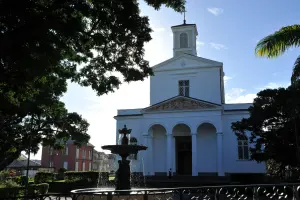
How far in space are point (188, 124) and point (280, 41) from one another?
23.2m

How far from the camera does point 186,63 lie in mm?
37469

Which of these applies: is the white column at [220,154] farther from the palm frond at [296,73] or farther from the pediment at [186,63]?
the palm frond at [296,73]

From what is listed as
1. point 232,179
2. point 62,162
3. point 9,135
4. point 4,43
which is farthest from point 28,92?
point 62,162

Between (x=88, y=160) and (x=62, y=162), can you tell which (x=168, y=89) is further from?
(x=88, y=160)

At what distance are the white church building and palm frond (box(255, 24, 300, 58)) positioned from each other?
72.6 feet

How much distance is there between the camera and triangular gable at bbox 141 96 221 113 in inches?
1287

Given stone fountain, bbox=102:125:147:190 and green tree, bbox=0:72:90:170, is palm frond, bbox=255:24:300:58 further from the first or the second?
green tree, bbox=0:72:90:170

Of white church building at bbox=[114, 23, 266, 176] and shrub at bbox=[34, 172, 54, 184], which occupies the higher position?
white church building at bbox=[114, 23, 266, 176]

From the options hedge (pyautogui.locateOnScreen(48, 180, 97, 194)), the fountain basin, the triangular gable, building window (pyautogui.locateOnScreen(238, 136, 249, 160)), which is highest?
the triangular gable

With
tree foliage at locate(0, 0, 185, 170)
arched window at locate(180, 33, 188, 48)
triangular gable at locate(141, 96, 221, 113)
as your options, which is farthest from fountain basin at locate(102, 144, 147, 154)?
arched window at locate(180, 33, 188, 48)

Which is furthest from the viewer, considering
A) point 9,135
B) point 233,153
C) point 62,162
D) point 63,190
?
point 62,162

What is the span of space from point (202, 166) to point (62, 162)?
40720 millimetres

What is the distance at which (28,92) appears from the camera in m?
9.91

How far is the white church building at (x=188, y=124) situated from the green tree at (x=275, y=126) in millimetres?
7542
